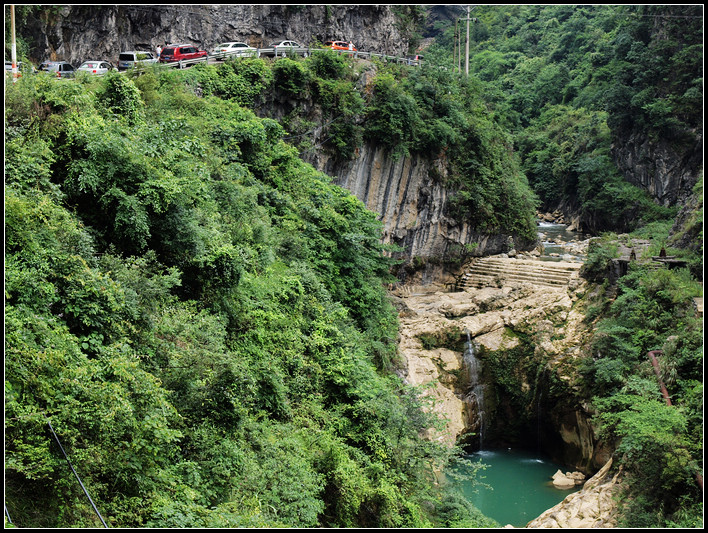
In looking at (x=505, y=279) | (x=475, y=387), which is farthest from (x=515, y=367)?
(x=505, y=279)

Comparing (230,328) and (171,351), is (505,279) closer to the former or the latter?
(230,328)

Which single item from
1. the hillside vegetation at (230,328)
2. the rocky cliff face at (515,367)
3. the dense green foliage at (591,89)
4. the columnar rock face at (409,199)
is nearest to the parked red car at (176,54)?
the hillside vegetation at (230,328)

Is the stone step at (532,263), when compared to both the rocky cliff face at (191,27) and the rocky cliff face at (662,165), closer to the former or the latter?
the rocky cliff face at (662,165)

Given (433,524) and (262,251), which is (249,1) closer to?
(262,251)

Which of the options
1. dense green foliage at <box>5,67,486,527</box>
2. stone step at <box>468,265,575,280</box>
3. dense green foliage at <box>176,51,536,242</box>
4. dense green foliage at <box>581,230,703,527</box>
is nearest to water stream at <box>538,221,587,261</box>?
dense green foliage at <box>176,51,536,242</box>

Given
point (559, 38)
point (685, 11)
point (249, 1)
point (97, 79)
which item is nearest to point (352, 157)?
point (249, 1)
